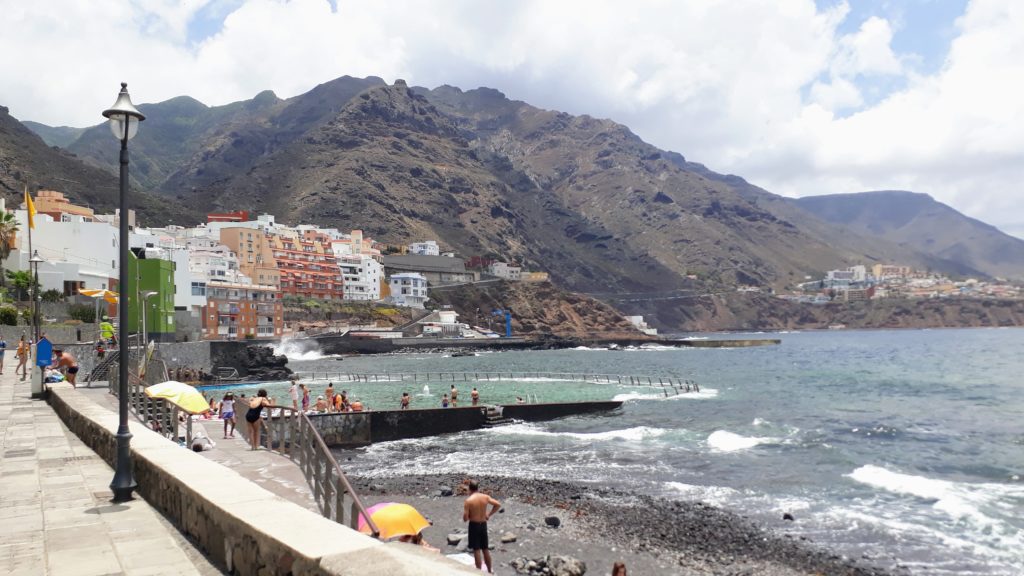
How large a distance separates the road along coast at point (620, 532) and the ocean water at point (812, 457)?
1.31 m

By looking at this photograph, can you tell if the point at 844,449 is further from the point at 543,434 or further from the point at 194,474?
the point at 194,474

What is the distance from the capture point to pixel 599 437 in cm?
3419

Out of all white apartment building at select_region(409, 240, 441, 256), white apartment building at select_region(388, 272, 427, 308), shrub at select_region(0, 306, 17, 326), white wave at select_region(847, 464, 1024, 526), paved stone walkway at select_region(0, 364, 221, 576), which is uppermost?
white apartment building at select_region(409, 240, 441, 256)

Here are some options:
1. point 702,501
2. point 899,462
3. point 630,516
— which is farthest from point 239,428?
point 899,462

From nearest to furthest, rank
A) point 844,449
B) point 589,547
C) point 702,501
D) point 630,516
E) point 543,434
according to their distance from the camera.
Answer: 1. point 589,547
2. point 630,516
3. point 702,501
4. point 844,449
5. point 543,434

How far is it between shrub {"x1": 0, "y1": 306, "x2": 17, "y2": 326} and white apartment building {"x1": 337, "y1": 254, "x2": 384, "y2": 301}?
3859 inches

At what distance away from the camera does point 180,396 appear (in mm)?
16531

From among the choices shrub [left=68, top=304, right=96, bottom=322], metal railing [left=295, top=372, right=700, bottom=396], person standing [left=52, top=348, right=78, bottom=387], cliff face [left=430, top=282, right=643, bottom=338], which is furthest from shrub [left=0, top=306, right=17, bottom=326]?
cliff face [left=430, top=282, right=643, bottom=338]

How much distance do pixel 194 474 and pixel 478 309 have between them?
164 meters

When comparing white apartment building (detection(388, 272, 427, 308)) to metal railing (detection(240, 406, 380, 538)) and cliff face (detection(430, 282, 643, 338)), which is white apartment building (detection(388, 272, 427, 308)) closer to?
cliff face (detection(430, 282, 643, 338))

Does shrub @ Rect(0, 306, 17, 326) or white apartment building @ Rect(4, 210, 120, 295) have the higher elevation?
white apartment building @ Rect(4, 210, 120, 295)

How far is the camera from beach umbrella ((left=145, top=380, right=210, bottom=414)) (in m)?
16.2

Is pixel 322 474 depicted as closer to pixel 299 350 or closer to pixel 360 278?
pixel 299 350

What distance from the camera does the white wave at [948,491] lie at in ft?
71.6
